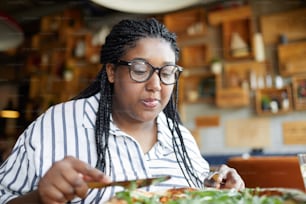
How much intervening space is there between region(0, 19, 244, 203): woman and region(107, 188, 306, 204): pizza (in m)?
0.16

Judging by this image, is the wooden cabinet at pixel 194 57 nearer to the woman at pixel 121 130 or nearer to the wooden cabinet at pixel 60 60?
the wooden cabinet at pixel 60 60

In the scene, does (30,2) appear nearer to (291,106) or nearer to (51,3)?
(51,3)

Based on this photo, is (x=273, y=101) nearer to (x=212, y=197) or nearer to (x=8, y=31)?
(x=8, y=31)

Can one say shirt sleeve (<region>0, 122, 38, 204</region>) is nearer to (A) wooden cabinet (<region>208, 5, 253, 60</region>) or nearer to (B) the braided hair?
(B) the braided hair

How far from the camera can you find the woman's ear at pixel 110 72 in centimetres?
88

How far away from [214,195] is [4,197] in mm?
416

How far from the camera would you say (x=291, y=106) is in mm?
2738

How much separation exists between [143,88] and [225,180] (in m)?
0.26

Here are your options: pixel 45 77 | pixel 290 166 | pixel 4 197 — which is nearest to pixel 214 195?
pixel 4 197

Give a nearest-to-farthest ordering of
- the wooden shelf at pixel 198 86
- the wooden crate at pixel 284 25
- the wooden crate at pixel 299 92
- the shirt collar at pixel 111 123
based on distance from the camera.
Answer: the shirt collar at pixel 111 123 < the wooden crate at pixel 299 92 < the wooden crate at pixel 284 25 < the wooden shelf at pixel 198 86

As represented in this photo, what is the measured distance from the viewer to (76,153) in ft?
2.56

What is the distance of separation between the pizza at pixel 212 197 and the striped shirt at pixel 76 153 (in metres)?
0.16

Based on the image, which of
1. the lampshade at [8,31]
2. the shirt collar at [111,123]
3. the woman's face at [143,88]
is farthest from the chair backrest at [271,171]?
the lampshade at [8,31]

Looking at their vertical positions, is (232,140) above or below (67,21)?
below
